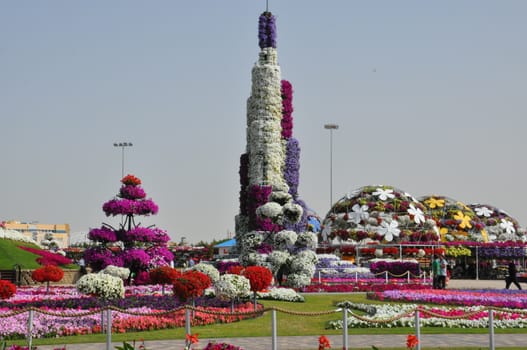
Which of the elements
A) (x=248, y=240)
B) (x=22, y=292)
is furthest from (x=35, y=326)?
(x=248, y=240)

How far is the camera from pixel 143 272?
34.6m

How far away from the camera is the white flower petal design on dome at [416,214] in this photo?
5734 cm

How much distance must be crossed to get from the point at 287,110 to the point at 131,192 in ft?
64.7

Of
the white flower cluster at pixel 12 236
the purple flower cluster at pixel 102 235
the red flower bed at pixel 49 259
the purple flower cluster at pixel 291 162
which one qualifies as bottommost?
the red flower bed at pixel 49 259

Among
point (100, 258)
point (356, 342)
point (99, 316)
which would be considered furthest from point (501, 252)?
point (356, 342)

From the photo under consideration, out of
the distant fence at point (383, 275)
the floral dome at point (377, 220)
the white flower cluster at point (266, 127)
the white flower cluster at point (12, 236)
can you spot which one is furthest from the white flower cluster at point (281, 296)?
the white flower cluster at point (12, 236)

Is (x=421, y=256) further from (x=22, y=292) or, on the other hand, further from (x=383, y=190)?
(x=22, y=292)

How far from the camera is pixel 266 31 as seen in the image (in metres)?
52.5

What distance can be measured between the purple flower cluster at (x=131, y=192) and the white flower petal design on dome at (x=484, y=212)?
45873mm

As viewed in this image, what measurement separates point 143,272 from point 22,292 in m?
4.90

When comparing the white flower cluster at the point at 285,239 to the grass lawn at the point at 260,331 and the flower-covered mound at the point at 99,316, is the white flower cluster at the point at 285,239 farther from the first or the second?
the grass lawn at the point at 260,331

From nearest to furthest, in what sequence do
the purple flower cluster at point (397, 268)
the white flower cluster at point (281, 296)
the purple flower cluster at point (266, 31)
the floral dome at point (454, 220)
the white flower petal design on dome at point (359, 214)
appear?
1. the white flower cluster at point (281, 296)
2. the purple flower cluster at point (397, 268)
3. the purple flower cluster at point (266, 31)
4. the white flower petal design on dome at point (359, 214)
5. the floral dome at point (454, 220)

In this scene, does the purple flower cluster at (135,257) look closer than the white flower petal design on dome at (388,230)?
Yes

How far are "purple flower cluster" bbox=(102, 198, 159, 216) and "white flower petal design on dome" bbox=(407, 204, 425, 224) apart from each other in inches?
1088
